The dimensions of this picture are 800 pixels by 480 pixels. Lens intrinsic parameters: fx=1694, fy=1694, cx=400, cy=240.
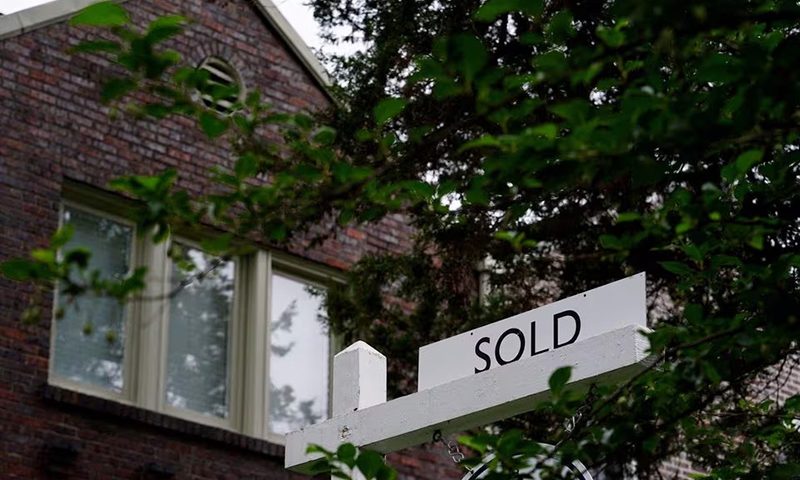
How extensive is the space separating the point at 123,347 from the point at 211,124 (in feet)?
26.2

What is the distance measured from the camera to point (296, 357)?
13578 mm

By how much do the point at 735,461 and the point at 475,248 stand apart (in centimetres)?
510

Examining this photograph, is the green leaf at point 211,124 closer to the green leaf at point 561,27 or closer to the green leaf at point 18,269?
the green leaf at point 18,269

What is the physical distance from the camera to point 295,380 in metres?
13.5

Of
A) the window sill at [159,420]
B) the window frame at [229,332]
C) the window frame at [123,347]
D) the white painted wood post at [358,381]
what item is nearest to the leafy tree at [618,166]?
the white painted wood post at [358,381]

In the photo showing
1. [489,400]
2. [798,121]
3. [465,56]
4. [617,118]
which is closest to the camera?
[465,56]

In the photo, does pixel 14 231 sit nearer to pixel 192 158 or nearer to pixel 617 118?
pixel 192 158

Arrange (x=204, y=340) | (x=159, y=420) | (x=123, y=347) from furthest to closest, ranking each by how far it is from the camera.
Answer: (x=204, y=340)
(x=123, y=347)
(x=159, y=420)

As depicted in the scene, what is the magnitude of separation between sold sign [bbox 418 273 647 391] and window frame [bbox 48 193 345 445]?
17.6ft

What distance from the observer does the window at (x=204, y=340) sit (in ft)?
40.5

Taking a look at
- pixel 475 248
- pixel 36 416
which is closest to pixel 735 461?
pixel 475 248

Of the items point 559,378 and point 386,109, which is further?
point 386,109

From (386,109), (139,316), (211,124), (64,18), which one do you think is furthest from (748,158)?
(64,18)

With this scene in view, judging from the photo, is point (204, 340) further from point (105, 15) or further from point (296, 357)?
point (105, 15)
